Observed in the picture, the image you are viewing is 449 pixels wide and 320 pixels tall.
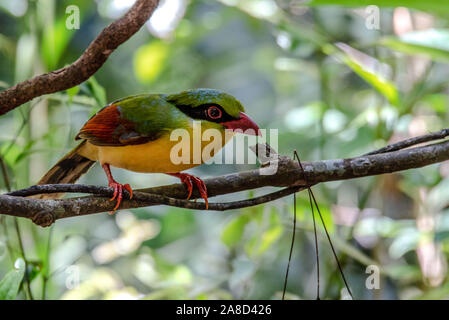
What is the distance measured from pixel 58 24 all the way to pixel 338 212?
213cm

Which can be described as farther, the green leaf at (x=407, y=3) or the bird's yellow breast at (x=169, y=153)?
the green leaf at (x=407, y=3)

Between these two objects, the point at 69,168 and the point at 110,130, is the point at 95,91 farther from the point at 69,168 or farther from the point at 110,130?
the point at 69,168

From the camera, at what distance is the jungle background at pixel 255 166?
237 centimetres

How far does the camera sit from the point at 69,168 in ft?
7.36

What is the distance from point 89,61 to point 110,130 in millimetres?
479

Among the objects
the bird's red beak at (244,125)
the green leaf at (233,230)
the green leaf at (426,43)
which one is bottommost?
the green leaf at (233,230)

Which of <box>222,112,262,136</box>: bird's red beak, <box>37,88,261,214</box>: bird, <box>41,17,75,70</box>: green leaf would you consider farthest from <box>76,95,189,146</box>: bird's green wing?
<box>41,17,75,70</box>: green leaf

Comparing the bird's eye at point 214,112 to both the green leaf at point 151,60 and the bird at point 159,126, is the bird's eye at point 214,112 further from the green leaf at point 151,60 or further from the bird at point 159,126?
the green leaf at point 151,60

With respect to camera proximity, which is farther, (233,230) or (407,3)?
(233,230)

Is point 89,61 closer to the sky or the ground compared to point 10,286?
closer to the sky

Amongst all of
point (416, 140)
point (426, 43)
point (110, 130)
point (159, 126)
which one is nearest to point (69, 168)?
point (110, 130)

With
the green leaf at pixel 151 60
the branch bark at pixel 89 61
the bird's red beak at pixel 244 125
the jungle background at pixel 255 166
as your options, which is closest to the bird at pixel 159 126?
the bird's red beak at pixel 244 125

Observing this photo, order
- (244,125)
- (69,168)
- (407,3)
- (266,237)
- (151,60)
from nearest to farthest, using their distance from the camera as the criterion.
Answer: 1. (244,125)
2. (407,3)
3. (69,168)
4. (266,237)
5. (151,60)
